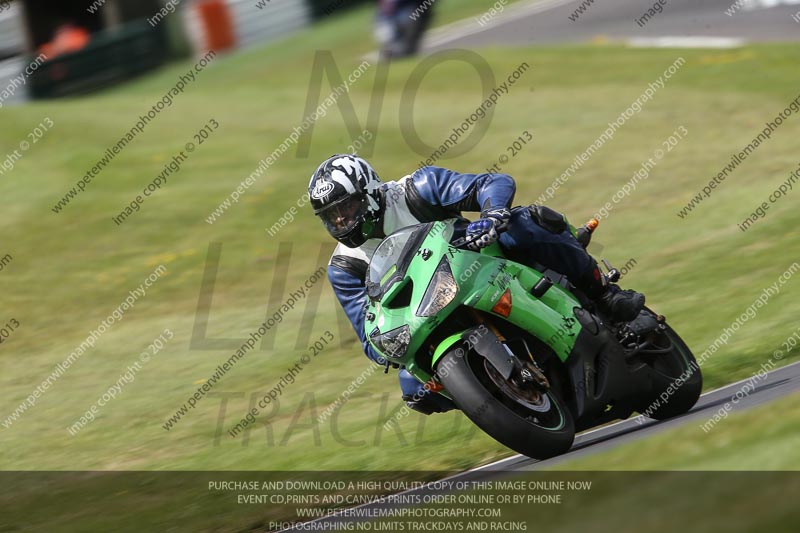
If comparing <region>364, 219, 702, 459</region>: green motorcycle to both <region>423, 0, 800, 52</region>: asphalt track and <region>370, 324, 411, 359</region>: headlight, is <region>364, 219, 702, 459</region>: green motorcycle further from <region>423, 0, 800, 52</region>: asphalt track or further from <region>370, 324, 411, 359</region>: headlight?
<region>423, 0, 800, 52</region>: asphalt track

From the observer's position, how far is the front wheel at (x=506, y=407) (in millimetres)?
6711

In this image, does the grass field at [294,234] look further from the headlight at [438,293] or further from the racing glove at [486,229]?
the racing glove at [486,229]

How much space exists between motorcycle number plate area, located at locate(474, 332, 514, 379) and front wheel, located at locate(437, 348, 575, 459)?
0.08 m

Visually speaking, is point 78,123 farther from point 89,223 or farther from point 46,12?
point 46,12

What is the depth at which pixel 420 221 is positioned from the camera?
7.82 m

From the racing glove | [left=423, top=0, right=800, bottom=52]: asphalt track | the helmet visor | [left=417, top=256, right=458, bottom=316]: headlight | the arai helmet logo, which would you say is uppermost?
the arai helmet logo

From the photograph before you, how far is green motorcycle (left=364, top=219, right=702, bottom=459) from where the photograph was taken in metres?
6.87

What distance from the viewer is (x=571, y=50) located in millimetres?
25531

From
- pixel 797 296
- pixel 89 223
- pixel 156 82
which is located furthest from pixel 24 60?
pixel 797 296

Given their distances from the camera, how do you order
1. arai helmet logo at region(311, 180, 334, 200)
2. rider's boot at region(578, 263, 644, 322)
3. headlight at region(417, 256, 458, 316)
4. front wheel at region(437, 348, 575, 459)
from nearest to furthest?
1. front wheel at region(437, 348, 575, 459)
2. headlight at region(417, 256, 458, 316)
3. arai helmet logo at region(311, 180, 334, 200)
4. rider's boot at region(578, 263, 644, 322)

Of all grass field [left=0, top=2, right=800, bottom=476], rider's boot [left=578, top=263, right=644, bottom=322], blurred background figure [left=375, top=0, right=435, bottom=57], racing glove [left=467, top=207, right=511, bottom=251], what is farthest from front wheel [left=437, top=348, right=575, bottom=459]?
blurred background figure [left=375, top=0, right=435, bottom=57]

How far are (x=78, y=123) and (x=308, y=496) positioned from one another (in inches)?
727

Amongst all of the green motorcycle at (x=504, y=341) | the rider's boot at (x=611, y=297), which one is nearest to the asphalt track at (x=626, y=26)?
the rider's boot at (x=611, y=297)

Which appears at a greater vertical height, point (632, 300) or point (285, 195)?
point (632, 300)
